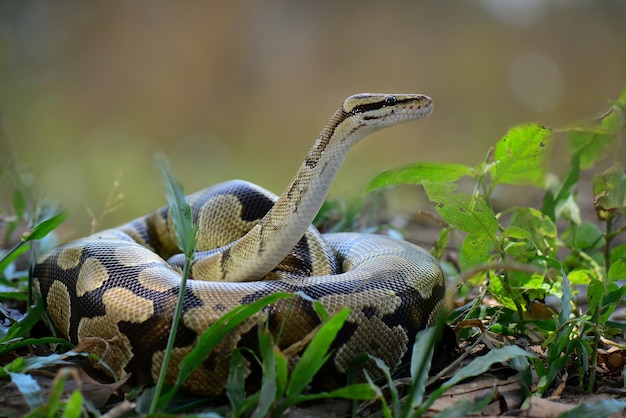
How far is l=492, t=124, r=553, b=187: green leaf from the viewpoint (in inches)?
96.6

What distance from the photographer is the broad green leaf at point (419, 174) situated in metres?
2.55

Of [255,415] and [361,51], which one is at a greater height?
[361,51]

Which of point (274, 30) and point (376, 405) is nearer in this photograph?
point (376, 405)

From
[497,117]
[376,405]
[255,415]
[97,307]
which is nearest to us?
[255,415]

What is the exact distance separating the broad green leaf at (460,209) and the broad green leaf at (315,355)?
0.73m

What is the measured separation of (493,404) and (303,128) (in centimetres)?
850

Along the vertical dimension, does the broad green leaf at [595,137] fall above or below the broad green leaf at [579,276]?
above

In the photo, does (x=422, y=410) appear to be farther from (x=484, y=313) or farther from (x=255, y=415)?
(x=484, y=313)

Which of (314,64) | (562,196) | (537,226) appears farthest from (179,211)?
(314,64)

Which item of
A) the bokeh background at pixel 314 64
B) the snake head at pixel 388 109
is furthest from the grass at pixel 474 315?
the bokeh background at pixel 314 64

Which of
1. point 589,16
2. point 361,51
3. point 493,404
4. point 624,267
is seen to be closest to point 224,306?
point 493,404

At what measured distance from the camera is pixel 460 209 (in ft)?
7.36

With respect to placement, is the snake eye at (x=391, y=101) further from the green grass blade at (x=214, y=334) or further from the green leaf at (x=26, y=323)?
the green leaf at (x=26, y=323)

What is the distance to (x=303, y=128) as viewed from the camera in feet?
33.1
